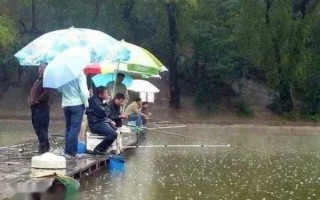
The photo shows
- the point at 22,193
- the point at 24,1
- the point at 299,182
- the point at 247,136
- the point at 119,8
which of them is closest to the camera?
the point at 22,193

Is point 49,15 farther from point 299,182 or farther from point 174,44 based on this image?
point 299,182

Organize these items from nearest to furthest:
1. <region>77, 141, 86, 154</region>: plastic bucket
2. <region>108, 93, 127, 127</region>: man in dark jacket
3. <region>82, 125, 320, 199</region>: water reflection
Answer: <region>82, 125, 320, 199</region>: water reflection, <region>77, 141, 86, 154</region>: plastic bucket, <region>108, 93, 127, 127</region>: man in dark jacket

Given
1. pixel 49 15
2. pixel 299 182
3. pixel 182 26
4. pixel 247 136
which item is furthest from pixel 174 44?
pixel 299 182

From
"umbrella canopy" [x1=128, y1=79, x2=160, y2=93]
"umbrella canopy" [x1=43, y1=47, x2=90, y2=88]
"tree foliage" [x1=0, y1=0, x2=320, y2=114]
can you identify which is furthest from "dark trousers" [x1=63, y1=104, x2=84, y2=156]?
"tree foliage" [x1=0, y1=0, x2=320, y2=114]

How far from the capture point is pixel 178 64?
37.8 m

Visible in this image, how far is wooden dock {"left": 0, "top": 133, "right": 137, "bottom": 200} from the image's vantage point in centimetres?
1019

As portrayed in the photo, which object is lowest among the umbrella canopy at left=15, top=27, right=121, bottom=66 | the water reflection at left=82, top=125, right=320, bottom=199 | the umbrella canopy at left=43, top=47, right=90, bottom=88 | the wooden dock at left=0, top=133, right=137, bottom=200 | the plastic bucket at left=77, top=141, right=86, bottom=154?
the water reflection at left=82, top=125, right=320, bottom=199

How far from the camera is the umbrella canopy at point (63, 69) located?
1198 centimetres

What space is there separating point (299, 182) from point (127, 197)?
3761 mm

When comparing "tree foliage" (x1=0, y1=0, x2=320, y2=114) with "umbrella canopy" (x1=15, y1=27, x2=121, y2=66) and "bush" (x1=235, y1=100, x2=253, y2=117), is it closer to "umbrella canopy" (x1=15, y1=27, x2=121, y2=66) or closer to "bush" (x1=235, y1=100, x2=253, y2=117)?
"bush" (x1=235, y1=100, x2=253, y2=117)

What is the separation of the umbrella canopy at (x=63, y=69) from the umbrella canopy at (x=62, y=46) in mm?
1110

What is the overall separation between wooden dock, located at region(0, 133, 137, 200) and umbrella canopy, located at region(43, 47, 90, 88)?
1.40 metres

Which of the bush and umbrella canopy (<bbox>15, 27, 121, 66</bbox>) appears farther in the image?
the bush

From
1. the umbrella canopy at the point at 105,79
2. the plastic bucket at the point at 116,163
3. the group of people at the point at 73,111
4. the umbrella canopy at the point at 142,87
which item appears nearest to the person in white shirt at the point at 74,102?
the group of people at the point at 73,111
